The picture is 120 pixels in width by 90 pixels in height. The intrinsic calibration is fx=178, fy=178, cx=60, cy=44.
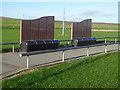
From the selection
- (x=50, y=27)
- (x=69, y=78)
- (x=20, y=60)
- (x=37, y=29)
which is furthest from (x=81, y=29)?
(x=69, y=78)

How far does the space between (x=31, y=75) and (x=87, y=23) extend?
11989 mm

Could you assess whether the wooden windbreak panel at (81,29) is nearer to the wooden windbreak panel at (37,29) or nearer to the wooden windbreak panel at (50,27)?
the wooden windbreak panel at (50,27)

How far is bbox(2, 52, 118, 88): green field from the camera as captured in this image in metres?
5.01

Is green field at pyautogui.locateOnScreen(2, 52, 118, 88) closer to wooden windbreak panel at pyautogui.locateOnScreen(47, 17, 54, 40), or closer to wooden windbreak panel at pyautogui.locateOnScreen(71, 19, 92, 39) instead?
wooden windbreak panel at pyautogui.locateOnScreen(47, 17, 54, 40)

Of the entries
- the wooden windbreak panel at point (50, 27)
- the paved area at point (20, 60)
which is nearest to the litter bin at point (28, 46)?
the paved area at point (20, 60)

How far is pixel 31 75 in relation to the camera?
5.81 m

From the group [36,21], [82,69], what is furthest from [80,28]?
[82,69]

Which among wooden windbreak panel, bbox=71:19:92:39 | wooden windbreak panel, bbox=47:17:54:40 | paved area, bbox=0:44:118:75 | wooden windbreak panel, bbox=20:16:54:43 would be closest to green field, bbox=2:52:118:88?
paved area, bbox=0:44:118:75

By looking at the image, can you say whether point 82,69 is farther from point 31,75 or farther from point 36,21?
point 36,21

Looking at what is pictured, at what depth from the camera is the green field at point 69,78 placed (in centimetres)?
501

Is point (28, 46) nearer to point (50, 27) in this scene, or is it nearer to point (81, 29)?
point (50, 27)

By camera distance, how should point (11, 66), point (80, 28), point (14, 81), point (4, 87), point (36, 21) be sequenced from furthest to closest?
point (80, 28) → point (36, 21) → point (11, 66) → point (14, 81) → point (4, 87)

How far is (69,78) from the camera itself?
5609 millimetres

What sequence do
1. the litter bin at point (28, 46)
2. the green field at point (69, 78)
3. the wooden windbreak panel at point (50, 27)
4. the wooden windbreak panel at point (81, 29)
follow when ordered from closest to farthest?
1. the green field at point (69, 78)
2. the litter bin at point (28, 46)
3. the wooden windbreak panel at point (50, 27)
4. the wooden windbreak panel at point (81, 29)
